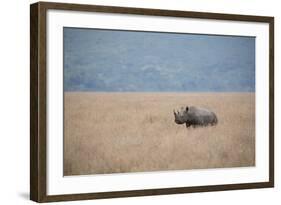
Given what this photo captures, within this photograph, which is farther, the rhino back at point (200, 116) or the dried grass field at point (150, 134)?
the rhino back at point (200, 116)

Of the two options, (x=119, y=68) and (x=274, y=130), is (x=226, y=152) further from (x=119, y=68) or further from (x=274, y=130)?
(x=119, y=68)

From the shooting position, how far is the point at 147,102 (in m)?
3.60

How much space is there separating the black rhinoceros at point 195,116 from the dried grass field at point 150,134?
23 millimetres

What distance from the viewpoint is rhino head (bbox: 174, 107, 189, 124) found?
12.1 ft

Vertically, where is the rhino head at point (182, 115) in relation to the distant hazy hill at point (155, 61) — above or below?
below

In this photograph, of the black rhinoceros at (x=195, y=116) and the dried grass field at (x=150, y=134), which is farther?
the black rhinoceros at (x=195, y=116)

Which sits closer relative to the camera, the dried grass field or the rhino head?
the dried grass field

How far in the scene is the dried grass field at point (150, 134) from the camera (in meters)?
3.46

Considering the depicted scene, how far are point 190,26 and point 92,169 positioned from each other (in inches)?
30.8

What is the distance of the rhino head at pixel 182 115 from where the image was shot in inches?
145

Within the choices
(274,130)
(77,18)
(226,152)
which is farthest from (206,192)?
(77,18)

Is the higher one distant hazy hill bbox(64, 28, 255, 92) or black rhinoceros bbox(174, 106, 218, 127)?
distant hazy hill bbox(64, 28, 255, 92)

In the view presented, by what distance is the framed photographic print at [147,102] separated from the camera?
3.38 metres

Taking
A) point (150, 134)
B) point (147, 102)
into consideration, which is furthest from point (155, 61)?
point (150, 134)
